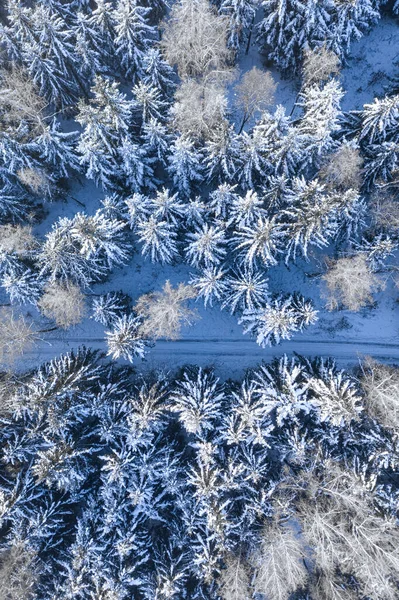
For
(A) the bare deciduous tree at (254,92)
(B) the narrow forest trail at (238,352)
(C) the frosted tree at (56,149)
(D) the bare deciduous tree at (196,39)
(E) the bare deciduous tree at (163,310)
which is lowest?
(B) the narrow forest trail at (238,352)

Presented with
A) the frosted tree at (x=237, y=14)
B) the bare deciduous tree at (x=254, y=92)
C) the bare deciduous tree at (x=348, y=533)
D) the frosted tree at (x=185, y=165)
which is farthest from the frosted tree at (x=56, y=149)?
the bare deciduous tree at (x=348, y=533)

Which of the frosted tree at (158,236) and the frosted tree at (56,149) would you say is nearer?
the frosted tree at (158,236)

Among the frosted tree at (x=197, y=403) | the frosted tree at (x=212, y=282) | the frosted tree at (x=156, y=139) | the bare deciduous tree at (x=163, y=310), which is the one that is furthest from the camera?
the bare deciduous tree at (x=163, y=310)

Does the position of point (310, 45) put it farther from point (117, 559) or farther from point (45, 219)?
point (117, 559)

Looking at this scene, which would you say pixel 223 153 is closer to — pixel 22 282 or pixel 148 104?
pixel 148 104

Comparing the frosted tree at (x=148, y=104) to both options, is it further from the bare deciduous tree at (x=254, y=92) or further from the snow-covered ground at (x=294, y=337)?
the snow-covered ground at (x=294, y=337)

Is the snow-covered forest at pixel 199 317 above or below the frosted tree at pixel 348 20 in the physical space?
below

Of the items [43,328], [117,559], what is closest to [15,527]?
[117,559]

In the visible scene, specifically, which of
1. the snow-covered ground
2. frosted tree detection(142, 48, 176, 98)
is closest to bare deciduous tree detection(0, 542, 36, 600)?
the snow-covered ground
